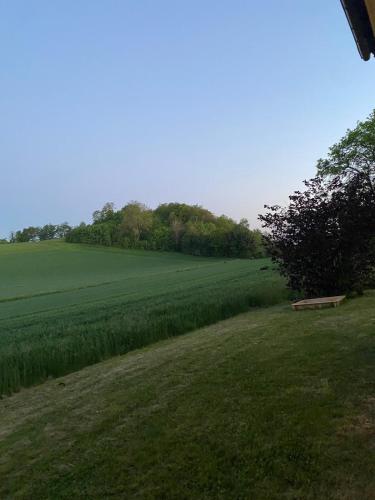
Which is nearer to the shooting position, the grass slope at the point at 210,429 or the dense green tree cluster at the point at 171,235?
the grass slope at the point at 210,429

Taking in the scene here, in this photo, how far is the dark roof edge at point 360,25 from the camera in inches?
127

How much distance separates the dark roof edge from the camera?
322cm

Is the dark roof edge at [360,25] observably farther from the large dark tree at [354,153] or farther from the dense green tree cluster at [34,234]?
the dense green tree cluster at [34,234]

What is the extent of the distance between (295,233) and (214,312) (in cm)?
329

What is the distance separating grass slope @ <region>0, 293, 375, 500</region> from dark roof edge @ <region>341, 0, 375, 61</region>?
3.01m

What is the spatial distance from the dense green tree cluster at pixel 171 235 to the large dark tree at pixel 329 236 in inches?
2750

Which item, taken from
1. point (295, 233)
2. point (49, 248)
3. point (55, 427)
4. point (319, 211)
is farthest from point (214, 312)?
point (49, 248)

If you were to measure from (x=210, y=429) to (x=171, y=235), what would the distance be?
95452mm

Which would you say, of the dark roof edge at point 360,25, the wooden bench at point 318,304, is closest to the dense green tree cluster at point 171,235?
the wooden bench at point 318,304

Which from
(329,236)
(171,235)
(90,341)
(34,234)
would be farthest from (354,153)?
(34,234)

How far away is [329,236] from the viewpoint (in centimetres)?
1217

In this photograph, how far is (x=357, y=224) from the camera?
11805 mm

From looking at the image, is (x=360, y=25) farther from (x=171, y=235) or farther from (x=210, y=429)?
(x=171, y=235)

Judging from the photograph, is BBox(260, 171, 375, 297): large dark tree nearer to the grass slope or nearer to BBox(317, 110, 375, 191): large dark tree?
the grass slope
